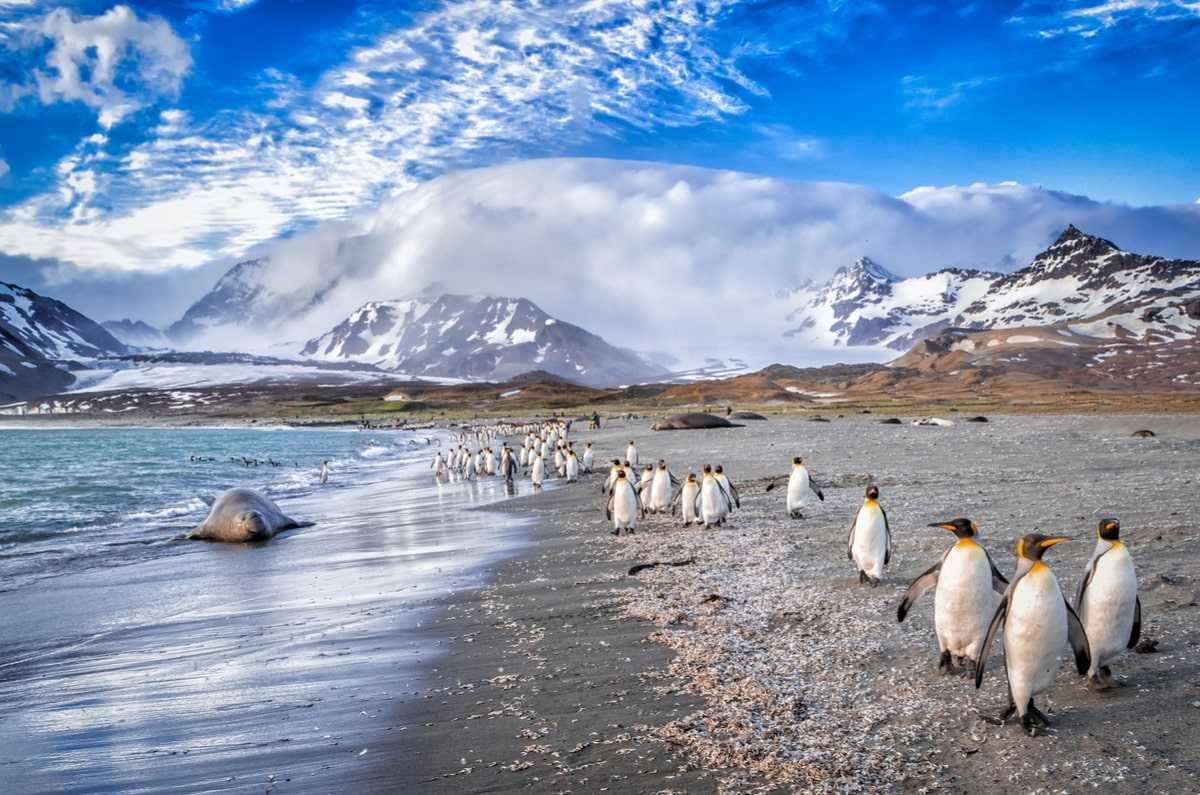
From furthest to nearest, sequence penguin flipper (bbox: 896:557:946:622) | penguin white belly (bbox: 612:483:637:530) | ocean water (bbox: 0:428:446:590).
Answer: ocean water (bbox: 0:428:446:590) → penguin white belly (bbox: 612:483:637:530) → penguin flipper (bbox: 896:557:946:622)

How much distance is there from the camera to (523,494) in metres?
22.5

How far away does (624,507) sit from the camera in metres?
13.8

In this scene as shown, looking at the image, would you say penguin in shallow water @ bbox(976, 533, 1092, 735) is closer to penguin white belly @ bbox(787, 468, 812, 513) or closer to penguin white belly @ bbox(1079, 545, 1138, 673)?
penguin white belly @ bbox(1079, 545, 1138, 673)

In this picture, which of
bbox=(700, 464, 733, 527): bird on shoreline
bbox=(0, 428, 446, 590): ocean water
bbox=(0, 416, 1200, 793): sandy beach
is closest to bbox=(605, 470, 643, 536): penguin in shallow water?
bbox=(700, 464, 733, 527): bird on shoreline

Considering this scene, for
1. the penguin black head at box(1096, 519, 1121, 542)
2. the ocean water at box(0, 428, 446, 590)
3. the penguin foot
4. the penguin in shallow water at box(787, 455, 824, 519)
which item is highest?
the penguin black head at box(1096, 519, 1121, 542)

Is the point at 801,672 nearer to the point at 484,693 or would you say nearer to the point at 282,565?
the point at 484,693

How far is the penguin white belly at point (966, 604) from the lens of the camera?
5.73 metres

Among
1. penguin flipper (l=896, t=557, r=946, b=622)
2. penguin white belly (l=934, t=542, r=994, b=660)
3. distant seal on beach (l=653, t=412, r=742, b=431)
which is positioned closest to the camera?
penguin white belly (l=934, t=542, r=994, b=660)

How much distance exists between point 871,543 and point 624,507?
19.4 ft

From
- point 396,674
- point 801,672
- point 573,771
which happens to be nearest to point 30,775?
point 396,674

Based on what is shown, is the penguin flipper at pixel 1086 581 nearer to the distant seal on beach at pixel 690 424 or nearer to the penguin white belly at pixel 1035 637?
the penguin white belly at pixel 1035 637

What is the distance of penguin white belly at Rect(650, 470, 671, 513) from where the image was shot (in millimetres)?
15797

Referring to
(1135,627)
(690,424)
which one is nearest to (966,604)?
(1135,627)

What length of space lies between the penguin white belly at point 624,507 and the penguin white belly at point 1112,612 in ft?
28.6
